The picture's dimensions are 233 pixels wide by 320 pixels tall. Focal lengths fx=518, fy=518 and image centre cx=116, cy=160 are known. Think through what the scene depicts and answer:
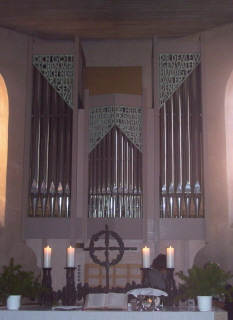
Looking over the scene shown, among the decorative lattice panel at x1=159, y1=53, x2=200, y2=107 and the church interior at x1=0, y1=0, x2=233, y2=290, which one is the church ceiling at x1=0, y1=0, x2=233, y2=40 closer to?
the church interior at x1=0, y1=0, x2=233, y2=290

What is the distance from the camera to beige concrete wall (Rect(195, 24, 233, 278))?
8906mm

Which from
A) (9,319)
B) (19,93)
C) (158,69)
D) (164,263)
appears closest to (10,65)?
(19,93)

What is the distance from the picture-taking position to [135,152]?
878 cm

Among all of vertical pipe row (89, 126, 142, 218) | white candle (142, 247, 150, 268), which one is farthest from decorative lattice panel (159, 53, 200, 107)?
white candle (142, 247, 150, 268)

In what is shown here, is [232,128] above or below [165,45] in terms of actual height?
below

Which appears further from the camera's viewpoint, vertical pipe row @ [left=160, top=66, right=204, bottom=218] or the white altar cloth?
vertical pipe row @ [left=160, top=66, right=204, bottom=218]

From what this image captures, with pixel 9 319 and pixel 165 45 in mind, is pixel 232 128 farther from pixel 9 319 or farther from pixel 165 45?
pixel 9 319

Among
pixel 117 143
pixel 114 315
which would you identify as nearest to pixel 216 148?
pixel 117 143

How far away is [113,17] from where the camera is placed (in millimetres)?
9430

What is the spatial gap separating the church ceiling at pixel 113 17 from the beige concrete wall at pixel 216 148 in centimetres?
53

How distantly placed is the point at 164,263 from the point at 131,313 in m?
1.87

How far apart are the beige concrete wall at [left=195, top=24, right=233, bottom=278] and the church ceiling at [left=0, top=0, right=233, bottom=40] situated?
1.74 ft

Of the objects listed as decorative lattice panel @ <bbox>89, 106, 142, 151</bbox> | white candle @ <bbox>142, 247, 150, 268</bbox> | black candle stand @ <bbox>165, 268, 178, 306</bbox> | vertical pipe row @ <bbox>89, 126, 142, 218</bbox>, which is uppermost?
decorative lattice panel @ <bbox>89, 106, 142, 151</bbox>

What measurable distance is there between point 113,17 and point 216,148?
A: 3018 mm
